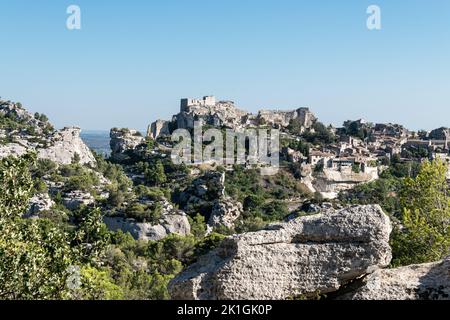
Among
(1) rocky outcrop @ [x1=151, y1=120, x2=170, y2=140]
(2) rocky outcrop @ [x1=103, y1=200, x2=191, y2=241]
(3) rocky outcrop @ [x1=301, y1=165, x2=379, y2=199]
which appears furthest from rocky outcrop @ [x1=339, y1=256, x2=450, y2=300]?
(1) rocky outcrop @ [x1=151, y1=120, x2=170, y2=140]

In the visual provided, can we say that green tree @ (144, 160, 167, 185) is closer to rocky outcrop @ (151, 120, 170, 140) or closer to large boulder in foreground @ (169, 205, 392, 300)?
rocky outcrop @ (151, 120, 170, 140)

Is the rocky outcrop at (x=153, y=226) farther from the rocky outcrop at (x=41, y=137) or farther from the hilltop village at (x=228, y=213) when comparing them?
the rocky outcrop at (x=41, y=137)

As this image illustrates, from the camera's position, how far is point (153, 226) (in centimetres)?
5094

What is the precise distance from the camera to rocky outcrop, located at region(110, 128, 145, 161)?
9050 centimetres

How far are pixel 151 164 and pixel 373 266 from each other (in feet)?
242

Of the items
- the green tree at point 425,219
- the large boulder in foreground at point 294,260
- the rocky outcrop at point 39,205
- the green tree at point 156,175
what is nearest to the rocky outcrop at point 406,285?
the large boulder in foreground at point 294,260

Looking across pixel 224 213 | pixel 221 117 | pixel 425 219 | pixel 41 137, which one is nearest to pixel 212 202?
pixel 224 213

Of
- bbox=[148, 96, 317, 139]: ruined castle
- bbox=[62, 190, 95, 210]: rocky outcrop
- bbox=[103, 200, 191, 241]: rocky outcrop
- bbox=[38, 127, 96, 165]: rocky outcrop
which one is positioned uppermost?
bbox=[148, 96, 317, 139]: ruined castle

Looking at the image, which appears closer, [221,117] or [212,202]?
[212,202]

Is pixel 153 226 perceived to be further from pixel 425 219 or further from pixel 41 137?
pixel 41 137

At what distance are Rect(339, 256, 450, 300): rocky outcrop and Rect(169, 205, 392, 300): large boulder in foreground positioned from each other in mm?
357

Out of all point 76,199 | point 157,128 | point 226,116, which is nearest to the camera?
point 76,199

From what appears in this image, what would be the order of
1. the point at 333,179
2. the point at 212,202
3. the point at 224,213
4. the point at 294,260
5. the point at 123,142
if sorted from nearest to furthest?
the point at 294,260, the point at 224,213, the point at 212,202, the point at 333,179, the point at 123,142

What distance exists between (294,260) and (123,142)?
3447 inches
